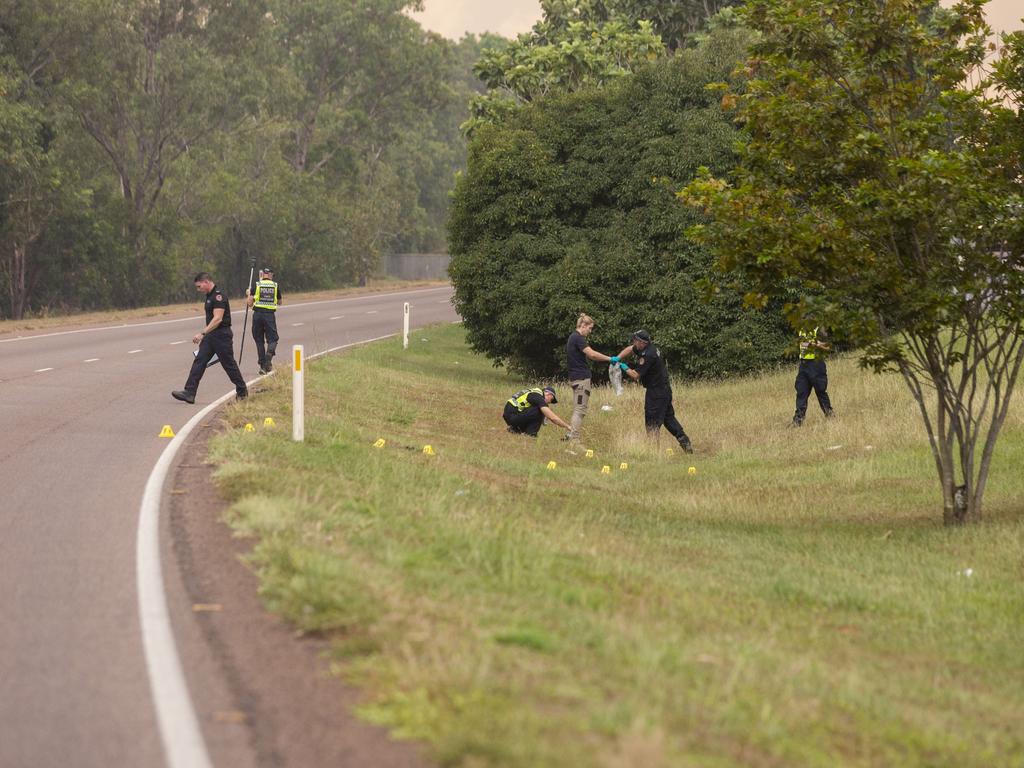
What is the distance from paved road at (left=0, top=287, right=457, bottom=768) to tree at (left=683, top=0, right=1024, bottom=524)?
6331 millimetres

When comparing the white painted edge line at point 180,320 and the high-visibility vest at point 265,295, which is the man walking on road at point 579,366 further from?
the white painted edge line at point 180,320

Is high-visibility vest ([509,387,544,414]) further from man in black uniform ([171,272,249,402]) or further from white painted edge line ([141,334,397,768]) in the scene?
white painted edge line ([141,334,397,768])

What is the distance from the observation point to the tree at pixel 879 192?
497 inches

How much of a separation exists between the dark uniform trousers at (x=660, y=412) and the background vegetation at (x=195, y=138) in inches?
1184

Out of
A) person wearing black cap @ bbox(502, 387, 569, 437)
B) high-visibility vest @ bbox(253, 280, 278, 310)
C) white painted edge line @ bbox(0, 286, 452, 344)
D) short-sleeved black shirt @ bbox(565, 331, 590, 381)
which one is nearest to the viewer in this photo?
person wearing black cap @ bbox(502, 387, 569, 437)

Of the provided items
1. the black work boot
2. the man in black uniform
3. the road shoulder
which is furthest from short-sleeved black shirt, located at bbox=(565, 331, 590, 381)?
the road shoulder

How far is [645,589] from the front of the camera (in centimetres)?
910

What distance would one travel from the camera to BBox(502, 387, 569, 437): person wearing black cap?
19.3m

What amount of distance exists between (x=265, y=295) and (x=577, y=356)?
229 inches

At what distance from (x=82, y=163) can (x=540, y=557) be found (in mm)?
47299

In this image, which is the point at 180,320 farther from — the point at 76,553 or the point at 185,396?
the point at 76,553

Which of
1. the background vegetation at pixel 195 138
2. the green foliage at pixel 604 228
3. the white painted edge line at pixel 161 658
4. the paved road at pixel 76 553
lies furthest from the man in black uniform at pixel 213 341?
the background vegetation at pixel 195 138

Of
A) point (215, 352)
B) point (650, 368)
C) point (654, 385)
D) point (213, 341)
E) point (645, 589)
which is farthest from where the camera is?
point (654, 385)

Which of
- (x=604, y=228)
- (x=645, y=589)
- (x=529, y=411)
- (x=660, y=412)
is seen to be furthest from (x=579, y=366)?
(x=604, y=228)
